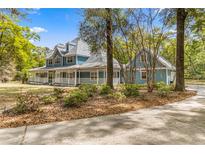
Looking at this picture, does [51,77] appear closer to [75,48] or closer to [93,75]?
[75,48]

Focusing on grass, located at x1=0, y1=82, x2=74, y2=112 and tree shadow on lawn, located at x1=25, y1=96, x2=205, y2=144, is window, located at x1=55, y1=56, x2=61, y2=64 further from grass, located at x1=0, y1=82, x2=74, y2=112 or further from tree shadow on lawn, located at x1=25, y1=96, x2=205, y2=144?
tree shadow on lawn, located at x1=25, y1=96, x2=205, y2=144

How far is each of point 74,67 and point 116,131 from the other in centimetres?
2247

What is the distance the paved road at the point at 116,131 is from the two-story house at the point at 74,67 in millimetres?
18085

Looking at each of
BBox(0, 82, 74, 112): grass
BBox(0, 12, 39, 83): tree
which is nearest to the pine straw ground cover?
BBox(0, 82, 74, 112): grass

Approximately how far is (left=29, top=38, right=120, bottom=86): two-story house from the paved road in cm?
1809

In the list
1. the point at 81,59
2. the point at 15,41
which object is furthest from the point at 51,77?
the point at 15,41

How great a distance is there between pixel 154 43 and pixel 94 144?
8695 millimetres

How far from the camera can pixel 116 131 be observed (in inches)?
177

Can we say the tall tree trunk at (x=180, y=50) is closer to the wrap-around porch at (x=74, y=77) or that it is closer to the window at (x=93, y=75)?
the wrap-around porch at (x=74, y=77)

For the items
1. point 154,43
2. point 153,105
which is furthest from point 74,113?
point 154,43

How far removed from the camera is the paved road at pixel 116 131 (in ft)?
13.1

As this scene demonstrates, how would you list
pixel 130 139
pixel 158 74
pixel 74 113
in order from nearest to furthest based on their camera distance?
pixel 130 139
pixel 74 113
pixel 158 74

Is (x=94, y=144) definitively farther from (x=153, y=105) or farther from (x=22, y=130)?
(x=153, y=105)
